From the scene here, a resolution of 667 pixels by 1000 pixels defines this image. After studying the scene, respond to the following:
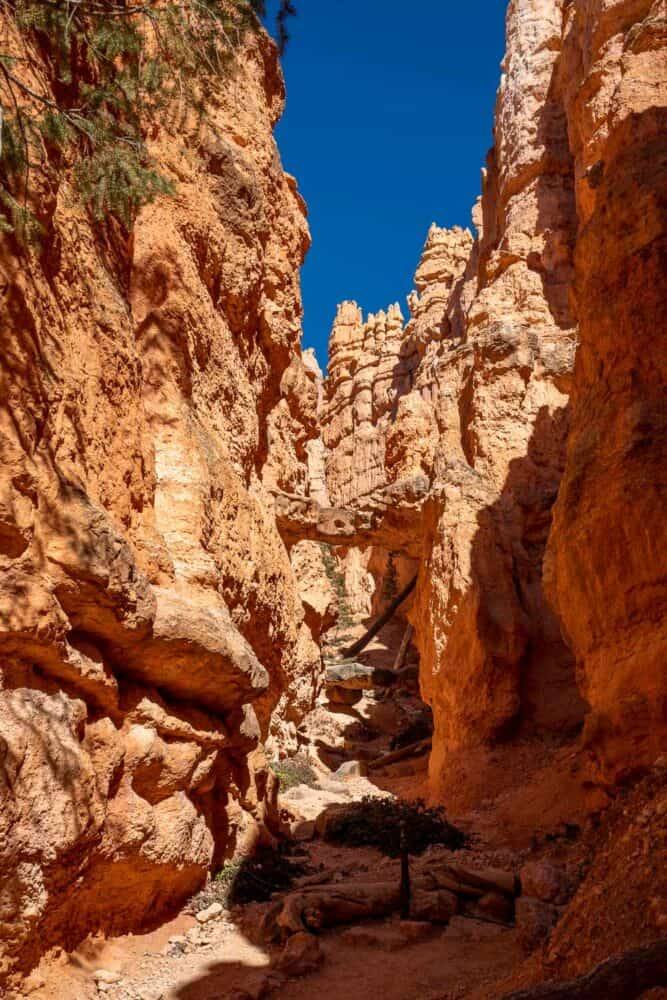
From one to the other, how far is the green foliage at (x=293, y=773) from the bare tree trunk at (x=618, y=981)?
10901 millimetres

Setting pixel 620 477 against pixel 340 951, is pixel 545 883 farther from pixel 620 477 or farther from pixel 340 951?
pixel 620 477

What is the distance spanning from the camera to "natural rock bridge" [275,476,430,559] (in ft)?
51.8

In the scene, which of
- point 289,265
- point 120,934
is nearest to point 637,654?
point 120,934

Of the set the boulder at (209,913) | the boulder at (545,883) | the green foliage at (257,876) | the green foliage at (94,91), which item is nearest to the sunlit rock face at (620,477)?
the boulder at (545,883)

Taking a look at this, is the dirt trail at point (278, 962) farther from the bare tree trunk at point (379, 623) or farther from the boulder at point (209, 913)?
the bare tree trunk at point (379, 623)

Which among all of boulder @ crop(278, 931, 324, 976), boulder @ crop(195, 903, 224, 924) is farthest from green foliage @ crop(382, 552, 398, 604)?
boulder @ crop(278, 931, 324, 976)

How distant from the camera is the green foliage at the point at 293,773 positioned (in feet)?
43.9

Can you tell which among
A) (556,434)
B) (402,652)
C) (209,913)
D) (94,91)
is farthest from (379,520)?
(94,91)

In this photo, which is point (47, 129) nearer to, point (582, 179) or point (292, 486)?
point (292, 486)

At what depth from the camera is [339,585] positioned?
31.9 metres

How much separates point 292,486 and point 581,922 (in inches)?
398

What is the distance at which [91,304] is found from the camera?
6.52m

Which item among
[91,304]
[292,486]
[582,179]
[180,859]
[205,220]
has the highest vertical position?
[582,179]

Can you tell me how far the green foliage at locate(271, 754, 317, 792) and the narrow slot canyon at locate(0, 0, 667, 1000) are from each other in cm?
13
